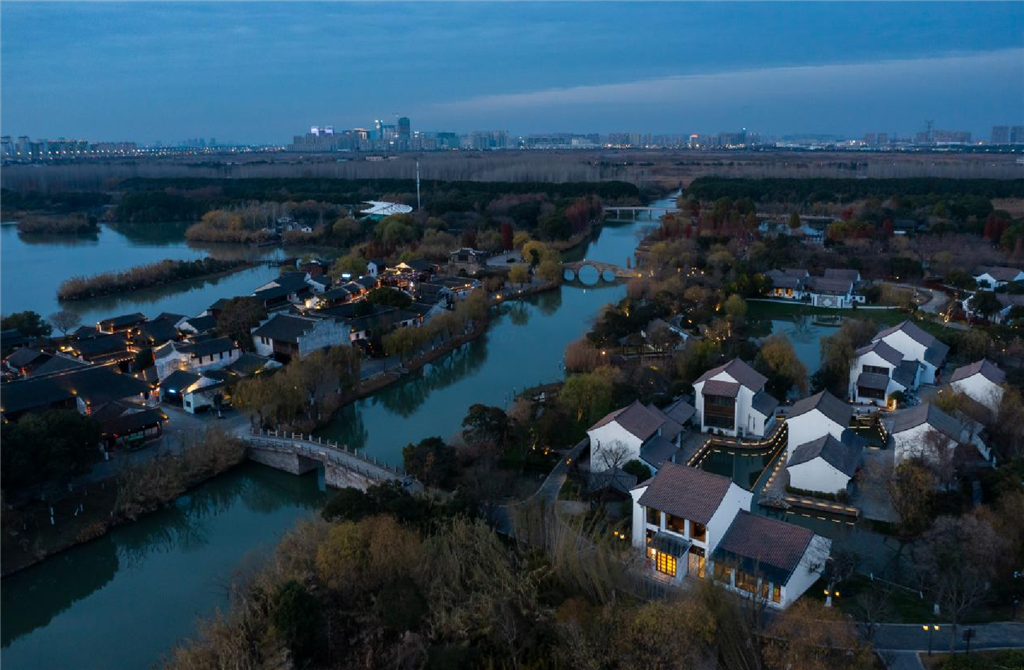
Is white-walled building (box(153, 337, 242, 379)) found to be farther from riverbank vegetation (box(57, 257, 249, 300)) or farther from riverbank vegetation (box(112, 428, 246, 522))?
riverbank vegetation (box(57, 257, 249, 300))

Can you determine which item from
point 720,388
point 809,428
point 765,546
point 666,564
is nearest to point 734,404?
point 720,388

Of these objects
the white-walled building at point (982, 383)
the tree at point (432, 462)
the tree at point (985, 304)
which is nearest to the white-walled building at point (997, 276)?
the tree at point (985, 304)

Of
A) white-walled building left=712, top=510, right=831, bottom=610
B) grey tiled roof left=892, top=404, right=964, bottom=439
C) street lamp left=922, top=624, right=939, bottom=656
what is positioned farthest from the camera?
grey tiled roof left=892, top=404, right=964, bottom=439

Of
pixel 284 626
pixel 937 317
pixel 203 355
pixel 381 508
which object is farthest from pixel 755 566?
pixel 937 317

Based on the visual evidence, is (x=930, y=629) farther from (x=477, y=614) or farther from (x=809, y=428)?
(x=809, y=428)

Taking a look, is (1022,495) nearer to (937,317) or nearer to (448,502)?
(448,502)

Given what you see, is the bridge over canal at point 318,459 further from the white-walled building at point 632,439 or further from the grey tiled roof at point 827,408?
the grey tiled roof at point 827,408

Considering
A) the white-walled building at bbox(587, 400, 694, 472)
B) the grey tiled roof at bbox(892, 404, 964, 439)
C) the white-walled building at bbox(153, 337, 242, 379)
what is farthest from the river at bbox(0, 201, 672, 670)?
the grey tiled roof at bbox(892, 404, 964, 439)
